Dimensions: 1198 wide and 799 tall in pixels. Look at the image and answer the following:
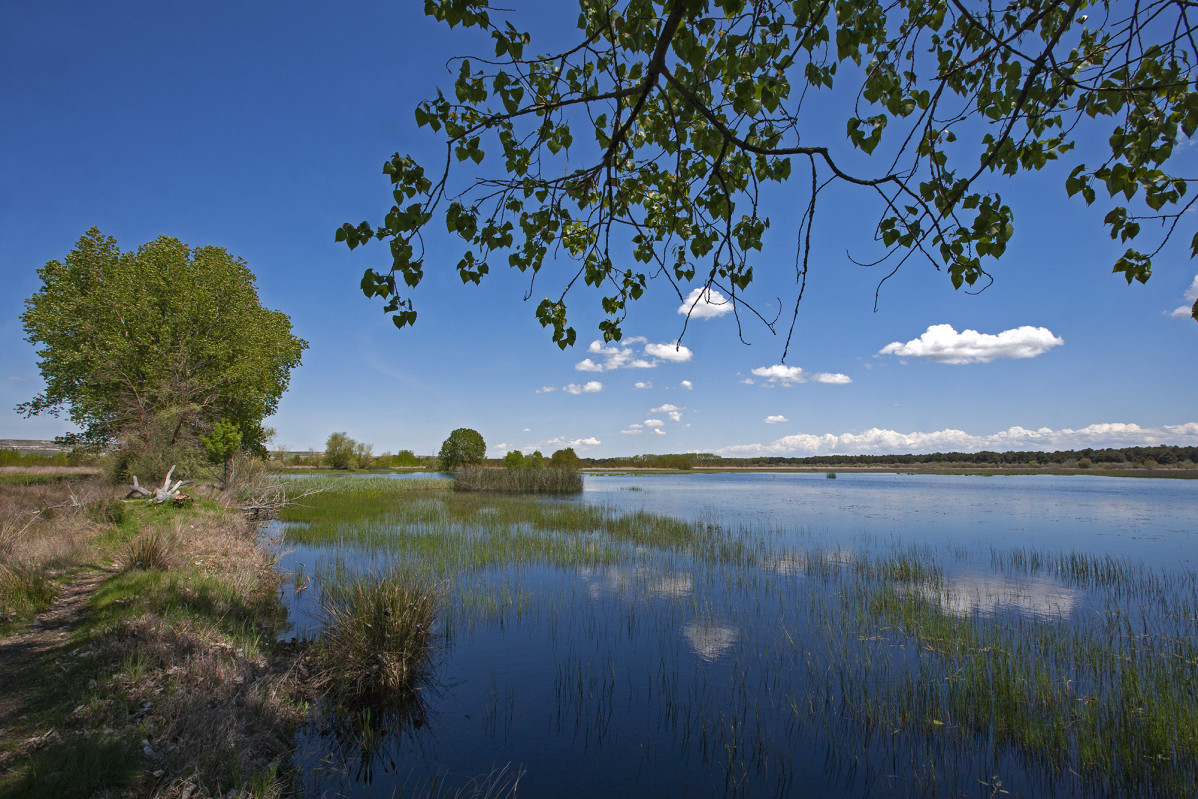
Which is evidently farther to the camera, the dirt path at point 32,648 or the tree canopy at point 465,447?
the tree canopy at point 465,447

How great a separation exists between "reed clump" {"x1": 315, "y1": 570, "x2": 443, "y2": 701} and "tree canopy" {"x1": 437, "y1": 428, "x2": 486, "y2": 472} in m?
56.1

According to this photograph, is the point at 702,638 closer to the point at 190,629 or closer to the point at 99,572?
the point at 190,629

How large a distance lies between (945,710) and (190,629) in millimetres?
9200

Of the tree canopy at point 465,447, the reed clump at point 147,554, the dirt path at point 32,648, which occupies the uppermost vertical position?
the tree canopy at point 465,447

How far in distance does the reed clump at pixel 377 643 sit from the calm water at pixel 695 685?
454 millimetres

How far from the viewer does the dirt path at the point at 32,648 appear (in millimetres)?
4410

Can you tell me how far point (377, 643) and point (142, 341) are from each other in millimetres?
22147

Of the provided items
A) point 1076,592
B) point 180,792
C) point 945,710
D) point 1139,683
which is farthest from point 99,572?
point 1076,592

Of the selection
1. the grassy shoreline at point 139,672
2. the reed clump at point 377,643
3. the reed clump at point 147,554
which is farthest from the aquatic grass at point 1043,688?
the reed clump at point 147,554

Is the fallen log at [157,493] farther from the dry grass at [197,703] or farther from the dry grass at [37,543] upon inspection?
the dry grass at [197,703]

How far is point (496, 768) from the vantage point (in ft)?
17.1

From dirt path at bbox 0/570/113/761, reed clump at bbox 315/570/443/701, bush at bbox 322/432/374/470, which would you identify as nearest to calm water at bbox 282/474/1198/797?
reed clump at bbox 315/570/443/701

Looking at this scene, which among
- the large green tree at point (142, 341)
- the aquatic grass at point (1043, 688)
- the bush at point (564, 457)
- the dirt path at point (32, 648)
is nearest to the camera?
the dirt path at point (32, 648)

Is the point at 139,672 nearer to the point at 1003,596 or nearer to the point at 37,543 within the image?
the point at 37,543
